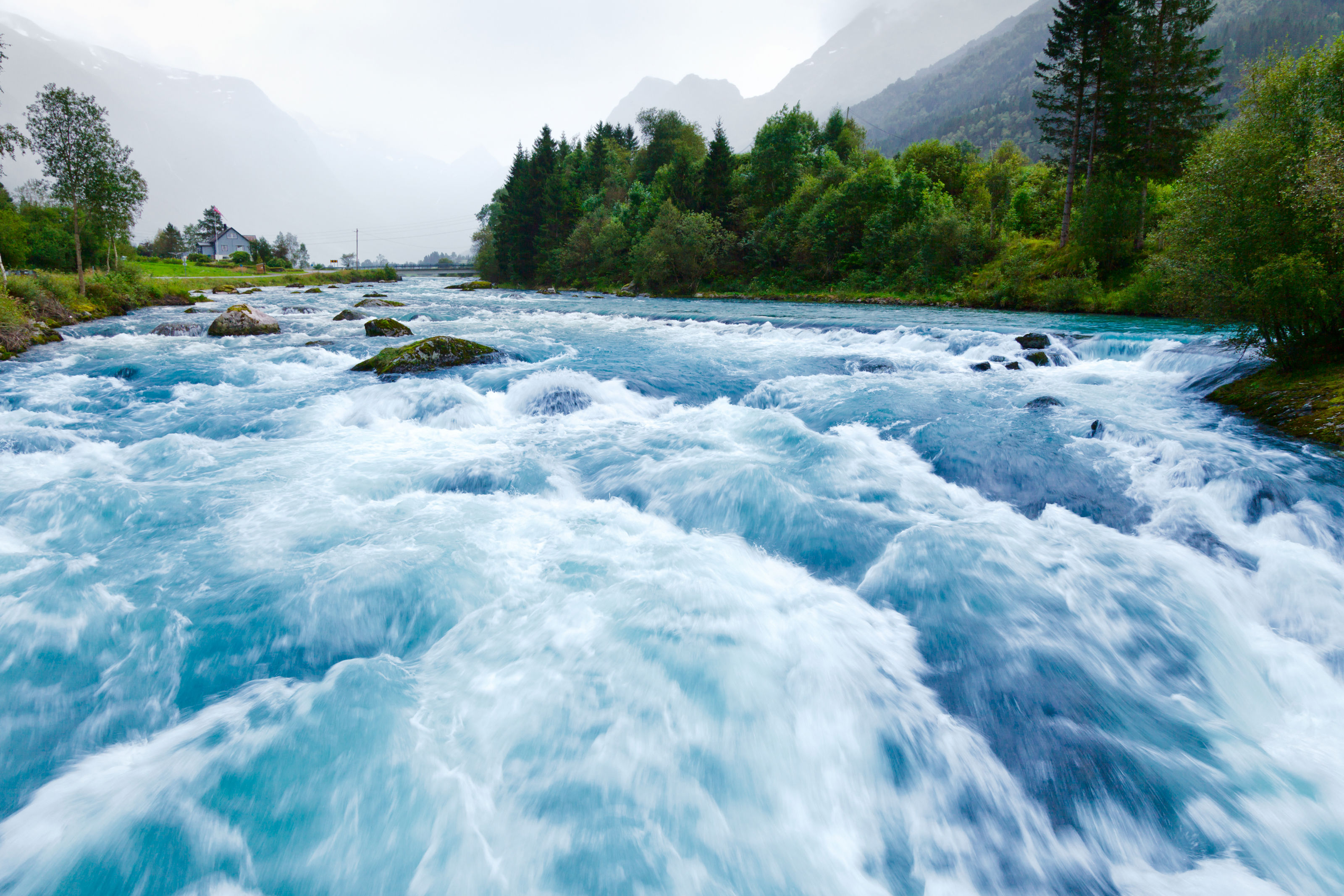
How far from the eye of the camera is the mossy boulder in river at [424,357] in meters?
13.4

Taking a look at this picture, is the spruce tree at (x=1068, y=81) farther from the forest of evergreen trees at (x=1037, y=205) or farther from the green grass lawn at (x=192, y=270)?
the green grass lawn at (x=192, y=270)

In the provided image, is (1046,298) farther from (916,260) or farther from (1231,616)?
(1231,616)

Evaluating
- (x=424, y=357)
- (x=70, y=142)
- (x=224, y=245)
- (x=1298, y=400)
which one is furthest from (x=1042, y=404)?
(x=224, y=245)

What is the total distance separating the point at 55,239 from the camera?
52.7 metres

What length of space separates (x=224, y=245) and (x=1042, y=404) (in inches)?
5882

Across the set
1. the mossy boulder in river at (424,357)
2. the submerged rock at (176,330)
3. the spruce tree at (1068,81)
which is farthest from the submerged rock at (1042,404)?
the spruce tree at (1068,81)

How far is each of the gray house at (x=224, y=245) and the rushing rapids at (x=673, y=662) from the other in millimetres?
137644

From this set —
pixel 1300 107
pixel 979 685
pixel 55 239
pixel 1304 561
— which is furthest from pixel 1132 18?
pixel 55 239

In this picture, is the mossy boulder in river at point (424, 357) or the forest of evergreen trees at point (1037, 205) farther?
the mossy boulder in river at point (424, 357)

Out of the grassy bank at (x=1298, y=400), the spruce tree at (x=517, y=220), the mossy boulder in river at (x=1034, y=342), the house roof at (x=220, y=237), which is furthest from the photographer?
the house roof at (x=220, y=237)

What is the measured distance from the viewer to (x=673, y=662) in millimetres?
4320

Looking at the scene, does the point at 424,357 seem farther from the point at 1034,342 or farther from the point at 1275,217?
the point at 1275,217

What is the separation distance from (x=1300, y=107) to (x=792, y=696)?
1705 cm

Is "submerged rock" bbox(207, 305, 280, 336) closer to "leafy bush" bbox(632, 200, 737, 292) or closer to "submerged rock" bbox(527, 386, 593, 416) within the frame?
"submerged rock" bbox(527, 386, 593, 416)
